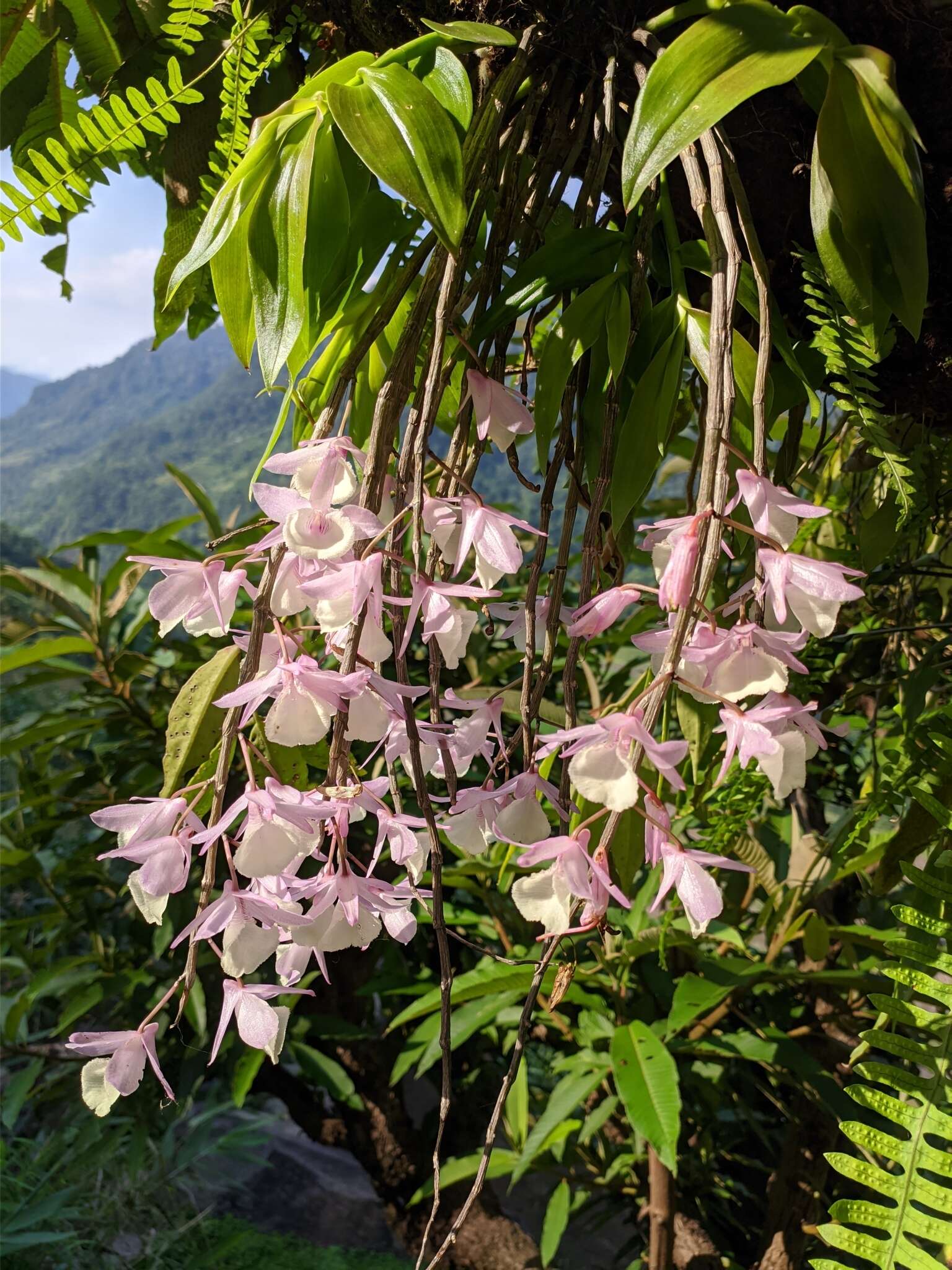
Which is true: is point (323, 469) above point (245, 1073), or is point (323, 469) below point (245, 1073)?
above

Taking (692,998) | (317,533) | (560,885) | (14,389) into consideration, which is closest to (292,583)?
(317,533)

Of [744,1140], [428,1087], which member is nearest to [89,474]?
[428,1087]

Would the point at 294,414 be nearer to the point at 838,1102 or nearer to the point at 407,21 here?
Result: the point at 407,21

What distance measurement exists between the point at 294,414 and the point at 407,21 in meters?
0.20

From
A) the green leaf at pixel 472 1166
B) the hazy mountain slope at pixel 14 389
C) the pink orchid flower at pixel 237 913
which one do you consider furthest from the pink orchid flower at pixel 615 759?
the hazy mountain slope at pixel 14 389

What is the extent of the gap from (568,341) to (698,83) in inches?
4.0

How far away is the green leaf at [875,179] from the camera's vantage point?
11.9 inches

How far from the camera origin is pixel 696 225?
0.43m

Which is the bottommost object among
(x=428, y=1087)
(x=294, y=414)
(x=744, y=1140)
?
(x=428, y=1087)

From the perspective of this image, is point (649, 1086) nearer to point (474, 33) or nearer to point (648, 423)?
point (648, 423)

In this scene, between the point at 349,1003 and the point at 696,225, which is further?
the point at 349,1003

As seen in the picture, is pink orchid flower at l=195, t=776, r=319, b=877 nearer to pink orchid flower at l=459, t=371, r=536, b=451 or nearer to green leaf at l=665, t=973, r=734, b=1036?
pink orchid flower at l=459, t=371, r=536, b=451

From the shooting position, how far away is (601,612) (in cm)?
27

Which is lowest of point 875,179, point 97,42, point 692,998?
point 692,998
